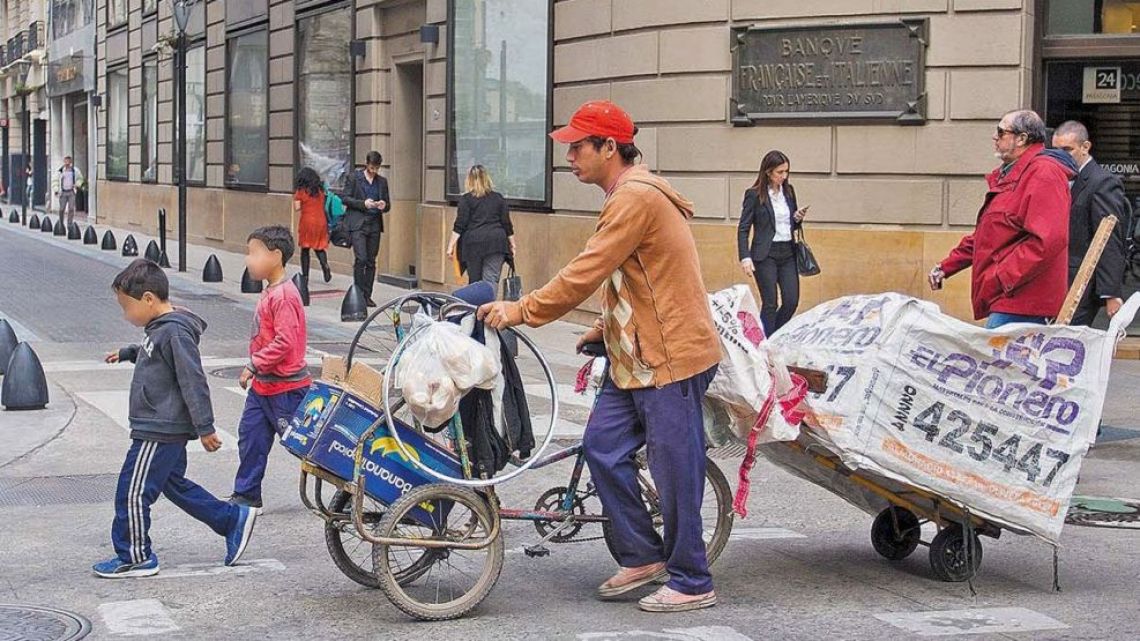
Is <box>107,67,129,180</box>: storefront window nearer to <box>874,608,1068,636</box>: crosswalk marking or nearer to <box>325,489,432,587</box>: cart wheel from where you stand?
<box>325,489,432,587</box>: cart wheel

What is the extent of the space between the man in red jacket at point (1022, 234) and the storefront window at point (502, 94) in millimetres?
10100

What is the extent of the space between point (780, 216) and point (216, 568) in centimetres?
732

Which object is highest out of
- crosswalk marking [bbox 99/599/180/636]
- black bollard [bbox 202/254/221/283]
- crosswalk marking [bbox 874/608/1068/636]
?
black bollard [bbox 202/254/221/283]

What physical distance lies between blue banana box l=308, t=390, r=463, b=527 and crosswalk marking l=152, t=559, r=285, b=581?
1140mm

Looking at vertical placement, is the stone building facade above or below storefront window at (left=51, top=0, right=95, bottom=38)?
below

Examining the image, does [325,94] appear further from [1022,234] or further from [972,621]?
[972,621]

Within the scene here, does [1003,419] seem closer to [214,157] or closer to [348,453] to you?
[348,453]

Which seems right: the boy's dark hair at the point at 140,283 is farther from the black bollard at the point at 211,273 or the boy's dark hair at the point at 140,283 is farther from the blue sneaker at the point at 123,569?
the black bollard at the point at 211,273

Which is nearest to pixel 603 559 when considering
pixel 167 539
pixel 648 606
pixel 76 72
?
pixel 648 606

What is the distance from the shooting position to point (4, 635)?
5816 millimetres

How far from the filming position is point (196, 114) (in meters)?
34.0

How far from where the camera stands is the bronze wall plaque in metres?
14.8

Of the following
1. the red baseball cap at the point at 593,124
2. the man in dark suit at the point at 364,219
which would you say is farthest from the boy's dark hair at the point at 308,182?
the red baseball cap at the point at 593,124

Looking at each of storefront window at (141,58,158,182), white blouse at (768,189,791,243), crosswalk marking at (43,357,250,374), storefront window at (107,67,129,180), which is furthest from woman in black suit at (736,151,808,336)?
storefront window at (107,67,129,180)
